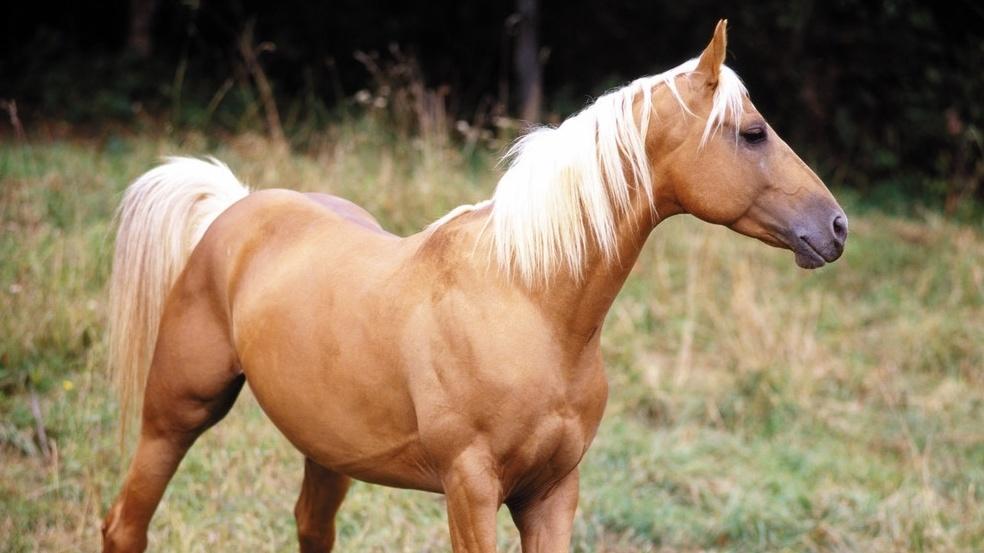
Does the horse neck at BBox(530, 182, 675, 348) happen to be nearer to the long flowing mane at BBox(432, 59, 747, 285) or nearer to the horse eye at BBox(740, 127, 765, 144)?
the long flowing mane at BBox(432, 59, 747, 285)

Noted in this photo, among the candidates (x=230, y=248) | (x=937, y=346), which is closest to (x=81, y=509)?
(x=230, y=248)

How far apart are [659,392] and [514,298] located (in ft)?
10.8

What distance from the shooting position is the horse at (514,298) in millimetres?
2471

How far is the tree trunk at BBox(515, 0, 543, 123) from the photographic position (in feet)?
34.6

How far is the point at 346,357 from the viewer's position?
2760mm

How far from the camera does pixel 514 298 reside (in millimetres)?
2551

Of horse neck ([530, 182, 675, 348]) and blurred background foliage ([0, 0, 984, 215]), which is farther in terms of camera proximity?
blurred background foliage ([0, 0, 984, 215])

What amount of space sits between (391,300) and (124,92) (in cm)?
826

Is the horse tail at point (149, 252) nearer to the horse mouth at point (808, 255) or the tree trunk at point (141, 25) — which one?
the horse mouth at point (808, 255)

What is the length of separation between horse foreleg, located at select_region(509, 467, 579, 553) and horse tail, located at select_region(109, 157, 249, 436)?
145 centimetres

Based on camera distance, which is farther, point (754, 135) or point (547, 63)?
point (547, 63)

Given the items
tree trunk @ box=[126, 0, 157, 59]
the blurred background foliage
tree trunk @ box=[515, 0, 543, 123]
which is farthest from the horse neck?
tree trunk @ box=[126, 0, 157, 59]

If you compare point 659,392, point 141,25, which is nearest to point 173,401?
point 659,392

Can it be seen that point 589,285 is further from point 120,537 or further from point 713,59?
point 120,537
